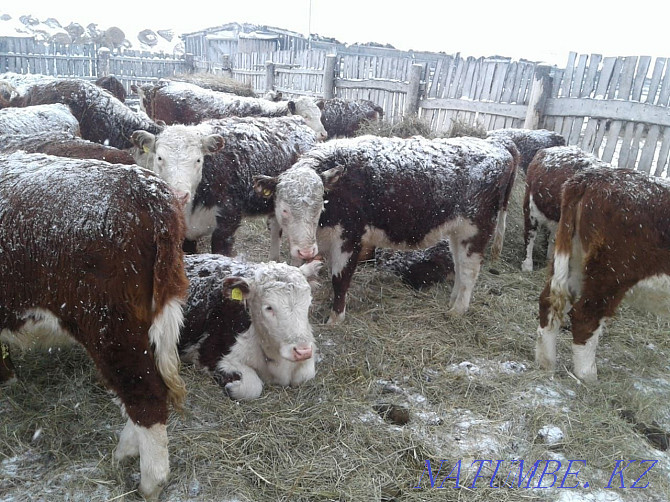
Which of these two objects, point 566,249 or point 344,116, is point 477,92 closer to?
point 344,116

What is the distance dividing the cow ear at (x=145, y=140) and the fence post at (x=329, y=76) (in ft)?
32.7

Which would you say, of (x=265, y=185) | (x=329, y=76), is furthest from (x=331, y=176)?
(x=329, y=76)

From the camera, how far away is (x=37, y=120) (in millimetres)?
6012

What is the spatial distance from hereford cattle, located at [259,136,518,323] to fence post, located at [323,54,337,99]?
9.76m

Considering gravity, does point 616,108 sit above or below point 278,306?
above

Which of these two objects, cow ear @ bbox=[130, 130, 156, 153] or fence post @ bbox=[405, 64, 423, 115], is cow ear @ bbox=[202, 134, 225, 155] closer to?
cow ear @ bbox=[130, 130, 156, 153]

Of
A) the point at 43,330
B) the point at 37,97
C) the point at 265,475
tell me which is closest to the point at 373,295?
the point at 265,475

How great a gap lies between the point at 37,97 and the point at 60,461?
20.6ft

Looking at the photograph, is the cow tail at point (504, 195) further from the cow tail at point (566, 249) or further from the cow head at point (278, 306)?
the cow head at point (278, 306)

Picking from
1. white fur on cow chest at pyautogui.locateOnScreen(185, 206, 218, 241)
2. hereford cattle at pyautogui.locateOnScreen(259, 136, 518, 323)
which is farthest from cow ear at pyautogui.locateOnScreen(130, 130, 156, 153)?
hereford cattle at pyautogui.locateOnScreen(259, 136, 518, 323)

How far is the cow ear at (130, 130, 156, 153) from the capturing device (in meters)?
5.21

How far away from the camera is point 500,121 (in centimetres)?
996

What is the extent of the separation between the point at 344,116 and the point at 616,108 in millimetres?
5720

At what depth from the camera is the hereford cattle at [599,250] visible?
12.4 ft
